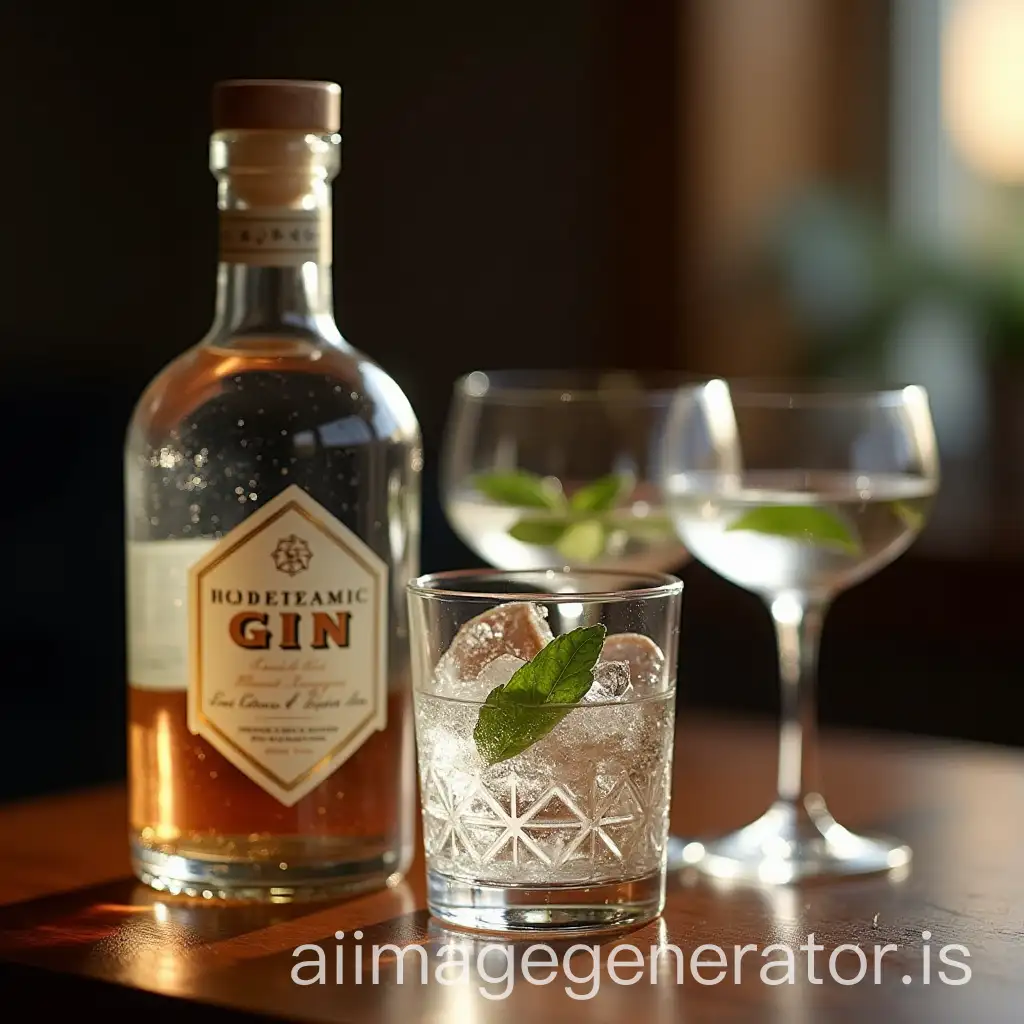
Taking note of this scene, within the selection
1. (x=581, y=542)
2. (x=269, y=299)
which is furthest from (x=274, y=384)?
(x=581, y=542)

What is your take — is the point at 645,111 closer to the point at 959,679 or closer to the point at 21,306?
the point at 959,679

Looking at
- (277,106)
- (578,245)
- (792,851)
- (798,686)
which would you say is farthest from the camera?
(578,245)

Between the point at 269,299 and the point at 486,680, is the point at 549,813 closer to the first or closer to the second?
the point at 486,680

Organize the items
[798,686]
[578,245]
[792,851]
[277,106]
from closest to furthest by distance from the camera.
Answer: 1. [277,106]
2. [792,851]
3. [798,686]
4. [578,245]

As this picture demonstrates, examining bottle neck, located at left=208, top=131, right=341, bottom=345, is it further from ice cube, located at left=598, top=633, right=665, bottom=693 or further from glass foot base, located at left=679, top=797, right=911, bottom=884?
glass foot base, located at left=679, top=797, right=911, bottom=884

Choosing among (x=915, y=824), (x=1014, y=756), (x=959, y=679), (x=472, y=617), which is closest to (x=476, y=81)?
(x=959, y=679)

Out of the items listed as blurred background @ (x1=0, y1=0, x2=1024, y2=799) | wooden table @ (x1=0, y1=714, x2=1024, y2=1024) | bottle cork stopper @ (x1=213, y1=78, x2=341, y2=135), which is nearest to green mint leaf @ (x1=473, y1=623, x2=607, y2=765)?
wooden table @ (x1=0, y1=714, x2=1024, y2=1024)
